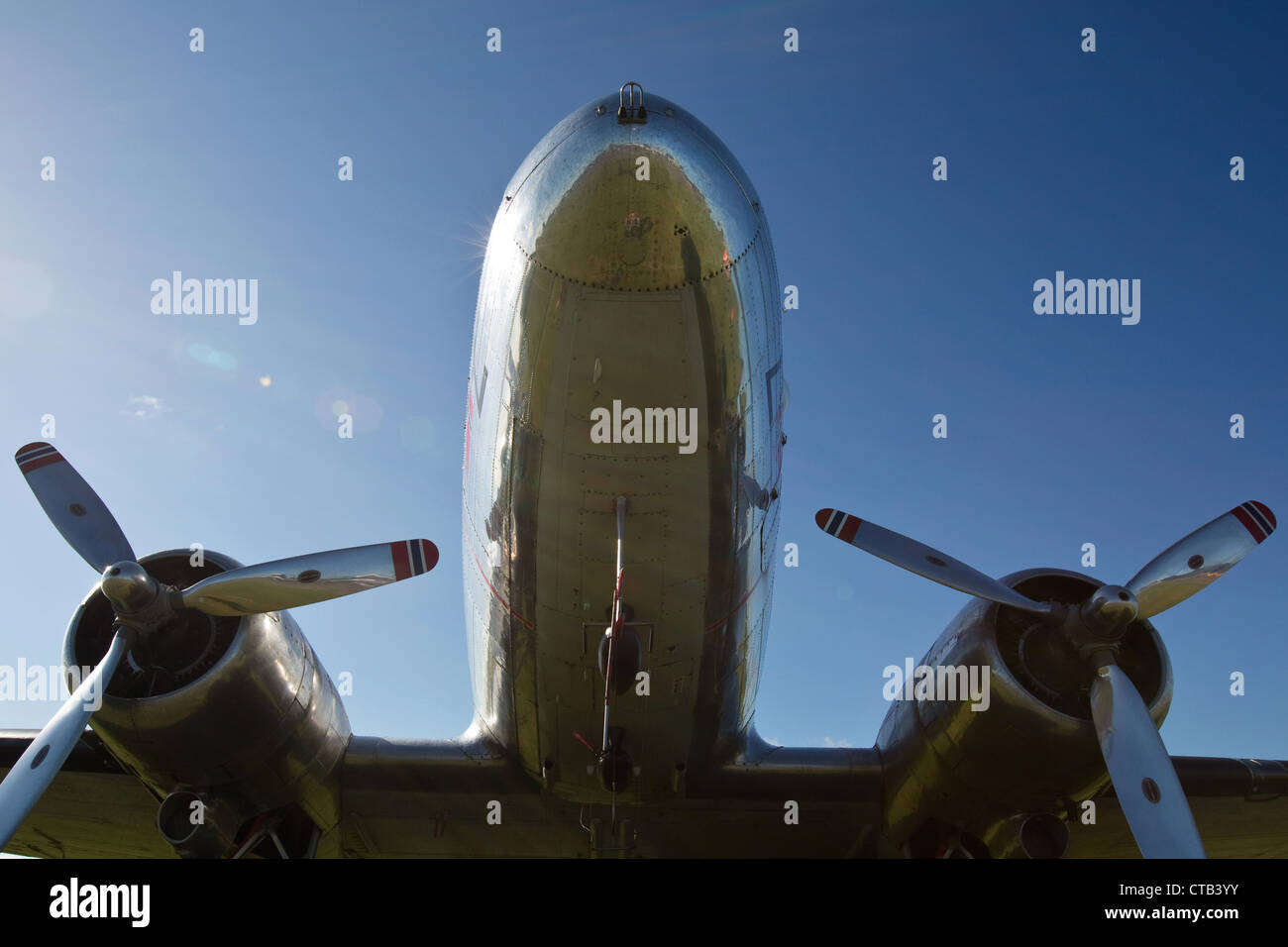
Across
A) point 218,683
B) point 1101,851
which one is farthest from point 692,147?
point 1101,851

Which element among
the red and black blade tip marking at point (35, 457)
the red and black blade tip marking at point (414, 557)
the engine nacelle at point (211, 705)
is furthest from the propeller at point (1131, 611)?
the red and black blade tip marking at point (35, 457)

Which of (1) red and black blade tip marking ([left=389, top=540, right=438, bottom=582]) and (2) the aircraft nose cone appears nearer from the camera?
(2) the aircraft nose cone

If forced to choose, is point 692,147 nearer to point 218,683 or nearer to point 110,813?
point 218,683

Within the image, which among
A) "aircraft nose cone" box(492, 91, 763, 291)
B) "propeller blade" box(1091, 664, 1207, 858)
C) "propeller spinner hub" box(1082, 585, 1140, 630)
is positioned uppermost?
"aircraft nose cone" box(492, 91, 763, 291)

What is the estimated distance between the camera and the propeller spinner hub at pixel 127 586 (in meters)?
8.58

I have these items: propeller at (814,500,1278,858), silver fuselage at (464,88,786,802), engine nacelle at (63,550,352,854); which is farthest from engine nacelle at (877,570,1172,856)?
engine nacelle at (63,550,352,854)

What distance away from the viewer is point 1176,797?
8344mm

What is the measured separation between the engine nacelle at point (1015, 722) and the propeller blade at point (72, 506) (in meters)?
8.52

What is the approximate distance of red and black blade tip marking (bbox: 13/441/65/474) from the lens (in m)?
9.95

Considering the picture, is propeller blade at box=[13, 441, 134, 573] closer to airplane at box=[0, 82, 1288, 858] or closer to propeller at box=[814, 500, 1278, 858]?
airplane at box=[0, 82, 1288, 858]

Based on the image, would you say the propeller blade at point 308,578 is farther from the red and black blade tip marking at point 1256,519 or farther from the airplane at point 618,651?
the red and black blade tip marking at point 1256,519

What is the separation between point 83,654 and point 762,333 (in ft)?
23.6

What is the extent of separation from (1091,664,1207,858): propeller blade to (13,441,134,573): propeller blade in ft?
31.5

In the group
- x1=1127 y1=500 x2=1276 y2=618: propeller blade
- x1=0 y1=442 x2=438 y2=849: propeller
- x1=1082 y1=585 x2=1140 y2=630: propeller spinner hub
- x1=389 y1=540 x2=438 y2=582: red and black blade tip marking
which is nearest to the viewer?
x1=0 y1=442 x2=438 y2=849: propeller
